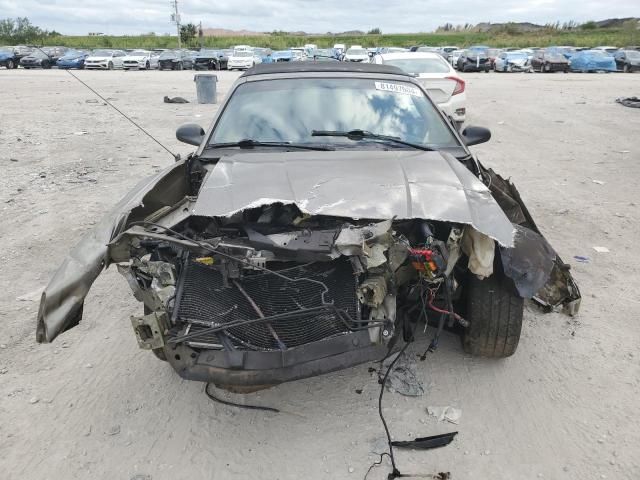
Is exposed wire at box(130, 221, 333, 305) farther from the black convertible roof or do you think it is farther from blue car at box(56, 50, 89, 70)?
blue car at box(56, 50, 89, 70)

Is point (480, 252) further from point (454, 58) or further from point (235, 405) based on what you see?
point (454, 58)

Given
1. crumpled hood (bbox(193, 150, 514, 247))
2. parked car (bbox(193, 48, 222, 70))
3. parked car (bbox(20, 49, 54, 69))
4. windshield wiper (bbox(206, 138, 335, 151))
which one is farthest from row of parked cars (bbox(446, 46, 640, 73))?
crumpled hood (bbox(193, 150, 514, 247))

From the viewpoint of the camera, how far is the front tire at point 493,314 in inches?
114

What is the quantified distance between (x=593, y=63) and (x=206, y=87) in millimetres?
24625

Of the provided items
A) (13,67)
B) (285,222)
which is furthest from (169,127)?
(13,67)

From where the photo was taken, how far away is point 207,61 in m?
31.2

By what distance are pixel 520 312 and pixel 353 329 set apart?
1101 millimetres

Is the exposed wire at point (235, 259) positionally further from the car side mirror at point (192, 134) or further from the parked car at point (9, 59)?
the parked car at point (9, 59)

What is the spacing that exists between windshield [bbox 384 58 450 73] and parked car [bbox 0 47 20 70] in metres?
30.3

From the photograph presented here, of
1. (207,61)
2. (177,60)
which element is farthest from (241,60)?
(177,60)

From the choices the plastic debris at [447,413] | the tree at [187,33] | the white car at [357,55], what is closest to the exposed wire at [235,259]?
the plastic debris at [447,413]

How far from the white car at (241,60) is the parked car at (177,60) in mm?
3296

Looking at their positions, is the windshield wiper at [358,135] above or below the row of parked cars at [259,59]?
below

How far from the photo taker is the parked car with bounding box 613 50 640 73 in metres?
28.7
